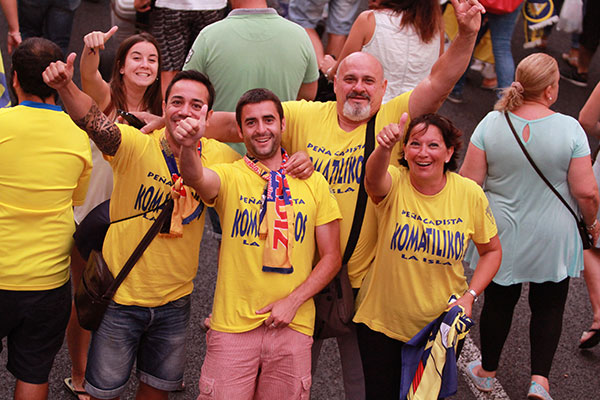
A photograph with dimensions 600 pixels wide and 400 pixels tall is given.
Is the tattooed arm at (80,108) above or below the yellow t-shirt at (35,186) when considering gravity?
above

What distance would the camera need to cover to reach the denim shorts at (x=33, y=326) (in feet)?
11.0

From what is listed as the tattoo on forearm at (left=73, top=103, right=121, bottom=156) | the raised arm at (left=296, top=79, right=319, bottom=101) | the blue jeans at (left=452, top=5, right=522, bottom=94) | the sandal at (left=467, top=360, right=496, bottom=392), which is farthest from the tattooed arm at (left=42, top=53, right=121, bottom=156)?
the blue jeans at (left=452, top=5, right=522, bottom=94)

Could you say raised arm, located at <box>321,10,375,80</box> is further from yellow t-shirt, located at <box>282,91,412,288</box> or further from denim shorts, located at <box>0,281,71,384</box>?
denim shorts, located at <box>0,281,71,384</box>

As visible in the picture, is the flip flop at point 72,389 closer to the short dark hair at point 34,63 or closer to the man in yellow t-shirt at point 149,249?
the man in yellow t-shirt at point 149,249

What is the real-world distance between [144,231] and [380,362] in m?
1.28

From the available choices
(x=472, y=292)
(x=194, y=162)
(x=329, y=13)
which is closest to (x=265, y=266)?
(x=194, y=162)

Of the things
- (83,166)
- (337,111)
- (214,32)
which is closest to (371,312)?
(337,111)

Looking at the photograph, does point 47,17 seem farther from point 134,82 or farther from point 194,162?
point 194,162

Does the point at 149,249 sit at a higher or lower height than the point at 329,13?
lower

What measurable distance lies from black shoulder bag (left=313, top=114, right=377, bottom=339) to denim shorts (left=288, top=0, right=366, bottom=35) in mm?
3240


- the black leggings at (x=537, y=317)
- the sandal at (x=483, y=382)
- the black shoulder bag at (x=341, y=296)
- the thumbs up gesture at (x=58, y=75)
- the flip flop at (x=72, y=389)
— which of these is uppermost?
the thumbs up gesture at (x=58, y=75)

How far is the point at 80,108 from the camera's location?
9.95 feet

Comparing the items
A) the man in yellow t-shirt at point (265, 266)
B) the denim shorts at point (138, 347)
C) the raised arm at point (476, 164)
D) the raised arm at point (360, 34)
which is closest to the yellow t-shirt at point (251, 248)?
the man in yellow t-shirt at point (265, 266)

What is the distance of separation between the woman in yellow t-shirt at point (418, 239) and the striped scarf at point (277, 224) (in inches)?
15.2
